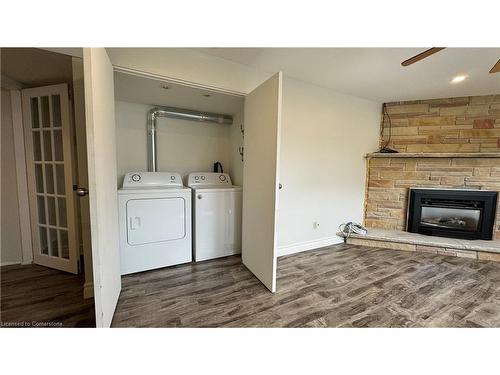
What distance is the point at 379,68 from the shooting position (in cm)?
217

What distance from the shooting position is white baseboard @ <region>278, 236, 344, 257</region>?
2.66m

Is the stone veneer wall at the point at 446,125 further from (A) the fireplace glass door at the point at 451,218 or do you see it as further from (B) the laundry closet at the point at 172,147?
(B) the laundry closet at the point at 172,147

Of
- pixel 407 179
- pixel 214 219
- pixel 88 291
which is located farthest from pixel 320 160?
pixel 88 291

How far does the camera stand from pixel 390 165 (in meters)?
3.18

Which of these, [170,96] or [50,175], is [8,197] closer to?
[50,175]

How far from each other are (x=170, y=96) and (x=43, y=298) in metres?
2.16

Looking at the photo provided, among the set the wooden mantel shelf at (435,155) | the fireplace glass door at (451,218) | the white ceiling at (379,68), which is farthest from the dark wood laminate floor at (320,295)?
the white ceiling at (379,68)

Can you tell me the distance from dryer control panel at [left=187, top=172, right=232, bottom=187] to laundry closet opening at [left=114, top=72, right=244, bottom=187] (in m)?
0.21

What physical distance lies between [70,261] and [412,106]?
16.0 feet

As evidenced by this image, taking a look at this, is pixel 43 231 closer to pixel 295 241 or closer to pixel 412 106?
pixel 295 241

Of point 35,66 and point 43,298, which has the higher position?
point 35,66

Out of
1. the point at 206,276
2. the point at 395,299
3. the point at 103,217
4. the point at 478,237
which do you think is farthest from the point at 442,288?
the point at 103,217

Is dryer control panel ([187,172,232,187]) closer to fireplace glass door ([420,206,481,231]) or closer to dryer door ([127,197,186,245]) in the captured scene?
dryer door ([127,197,186,245])

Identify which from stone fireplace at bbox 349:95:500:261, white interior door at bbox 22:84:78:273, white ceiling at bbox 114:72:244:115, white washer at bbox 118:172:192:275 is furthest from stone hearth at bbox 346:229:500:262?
white interior door at bbox 22:84:78:273
